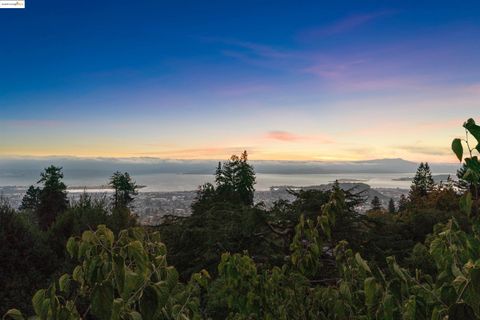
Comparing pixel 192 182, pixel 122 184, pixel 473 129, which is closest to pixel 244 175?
pixel 122 184

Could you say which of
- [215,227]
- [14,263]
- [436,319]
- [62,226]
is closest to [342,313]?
[436,319]

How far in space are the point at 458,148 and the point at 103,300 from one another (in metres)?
1.57

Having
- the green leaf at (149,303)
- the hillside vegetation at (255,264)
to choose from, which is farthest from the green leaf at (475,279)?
the green leaf at (149,303)

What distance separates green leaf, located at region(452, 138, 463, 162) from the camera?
1.57m

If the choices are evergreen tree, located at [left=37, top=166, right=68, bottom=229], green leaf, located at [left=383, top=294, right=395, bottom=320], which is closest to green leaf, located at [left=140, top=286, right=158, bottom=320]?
green leaf, located at [left=383, top=294, right=395, bottom=320]

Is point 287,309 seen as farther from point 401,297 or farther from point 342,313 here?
point 401,297

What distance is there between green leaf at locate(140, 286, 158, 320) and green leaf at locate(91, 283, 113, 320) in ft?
0.43

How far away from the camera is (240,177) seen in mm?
44125

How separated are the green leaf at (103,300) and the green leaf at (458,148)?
153 cm

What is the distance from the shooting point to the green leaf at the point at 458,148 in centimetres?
157

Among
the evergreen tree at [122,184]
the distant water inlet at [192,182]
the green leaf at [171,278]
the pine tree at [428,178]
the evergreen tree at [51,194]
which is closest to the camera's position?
the green leaf at [171,278]

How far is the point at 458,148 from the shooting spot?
5.16 feet

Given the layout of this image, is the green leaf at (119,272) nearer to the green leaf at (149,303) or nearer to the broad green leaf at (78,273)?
the green leaf at (149,303)

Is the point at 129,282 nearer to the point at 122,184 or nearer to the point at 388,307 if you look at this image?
the point at 388,307
